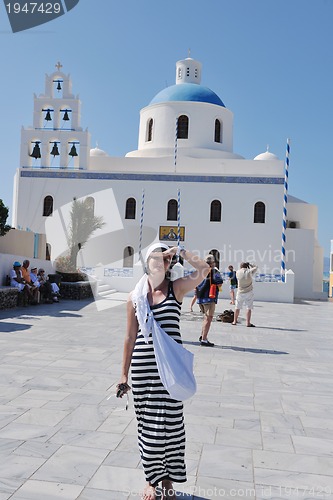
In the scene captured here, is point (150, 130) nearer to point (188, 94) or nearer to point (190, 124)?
point (190, 124)

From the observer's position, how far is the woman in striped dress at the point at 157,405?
103 inches

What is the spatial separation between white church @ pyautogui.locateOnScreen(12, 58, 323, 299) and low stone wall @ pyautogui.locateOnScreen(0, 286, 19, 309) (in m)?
12.1

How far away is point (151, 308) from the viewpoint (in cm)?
275

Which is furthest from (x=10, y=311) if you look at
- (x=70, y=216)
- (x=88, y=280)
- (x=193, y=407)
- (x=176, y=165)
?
(x=176, y=165)

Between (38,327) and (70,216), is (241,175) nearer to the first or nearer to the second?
(70,216)

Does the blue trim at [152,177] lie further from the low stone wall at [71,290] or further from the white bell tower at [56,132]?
the low stone wall at [71,290]

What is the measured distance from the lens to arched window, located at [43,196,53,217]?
25.0 metres

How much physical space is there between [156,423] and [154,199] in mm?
21798

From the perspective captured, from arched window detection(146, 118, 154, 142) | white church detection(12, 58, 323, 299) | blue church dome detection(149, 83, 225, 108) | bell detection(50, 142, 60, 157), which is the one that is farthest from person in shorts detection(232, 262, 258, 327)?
blue church dome detection(149, 83, 225, 108)

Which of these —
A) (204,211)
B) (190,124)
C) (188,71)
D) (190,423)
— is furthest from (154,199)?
(190,423)

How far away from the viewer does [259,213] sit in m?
23.8

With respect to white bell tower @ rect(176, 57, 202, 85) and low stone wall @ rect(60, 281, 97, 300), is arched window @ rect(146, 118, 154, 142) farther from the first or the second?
low stone wall @ rect(60, 281, 97, 300)

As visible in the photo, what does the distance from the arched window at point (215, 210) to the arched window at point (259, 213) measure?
1.71m

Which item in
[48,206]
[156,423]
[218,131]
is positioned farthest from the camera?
[218,131]
